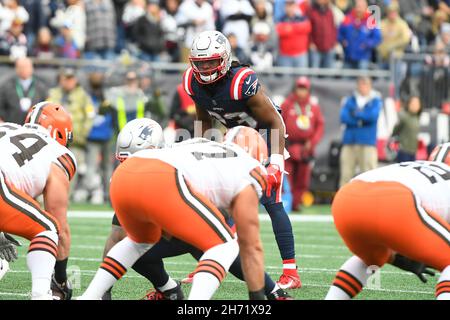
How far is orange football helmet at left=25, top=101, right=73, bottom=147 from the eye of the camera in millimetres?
6926

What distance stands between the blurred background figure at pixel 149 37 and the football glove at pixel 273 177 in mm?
9071

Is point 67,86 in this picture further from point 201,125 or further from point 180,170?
point 180,170

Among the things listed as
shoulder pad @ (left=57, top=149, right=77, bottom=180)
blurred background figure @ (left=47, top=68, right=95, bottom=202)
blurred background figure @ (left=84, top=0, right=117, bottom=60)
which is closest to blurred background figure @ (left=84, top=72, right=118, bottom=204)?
blurred background figure @ (left=47, top=68, right=95, bottom=202)

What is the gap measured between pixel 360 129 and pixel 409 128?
987mm

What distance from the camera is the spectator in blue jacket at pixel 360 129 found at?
47.0 feet

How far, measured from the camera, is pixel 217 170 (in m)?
5.60

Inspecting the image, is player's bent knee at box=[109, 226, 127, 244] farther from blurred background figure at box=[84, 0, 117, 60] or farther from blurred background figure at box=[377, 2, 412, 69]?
blurred background figure at box=[377, 2, 412, 69]

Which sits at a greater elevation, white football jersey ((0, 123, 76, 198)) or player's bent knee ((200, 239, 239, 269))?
white football jersey ((0, 123, 76, 198))

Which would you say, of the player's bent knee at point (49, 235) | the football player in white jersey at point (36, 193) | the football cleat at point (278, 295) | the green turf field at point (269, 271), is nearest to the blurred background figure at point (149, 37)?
the green turf field at point (269, 271)

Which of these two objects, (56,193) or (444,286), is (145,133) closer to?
(56,193)

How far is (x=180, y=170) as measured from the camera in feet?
18.3

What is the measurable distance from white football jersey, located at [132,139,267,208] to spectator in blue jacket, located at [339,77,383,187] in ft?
28.9
